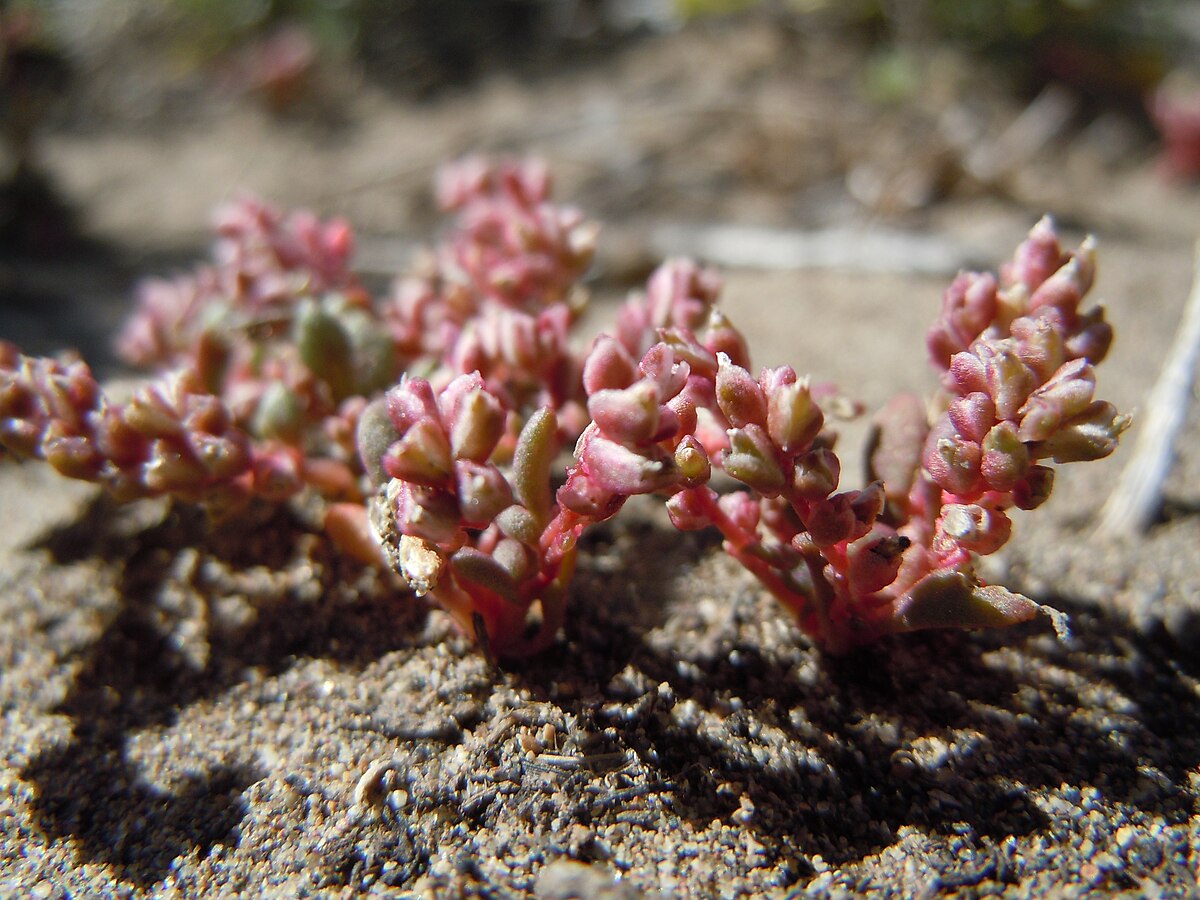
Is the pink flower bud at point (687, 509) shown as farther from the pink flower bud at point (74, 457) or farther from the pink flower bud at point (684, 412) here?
the pink flower bud at point (74, 457)

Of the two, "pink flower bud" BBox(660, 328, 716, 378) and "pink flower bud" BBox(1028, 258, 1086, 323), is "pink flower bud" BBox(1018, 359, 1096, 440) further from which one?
"pink flower bud" BBox(660, 328, 716, 378)

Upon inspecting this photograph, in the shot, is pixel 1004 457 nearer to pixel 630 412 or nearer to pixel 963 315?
pixel 963 315

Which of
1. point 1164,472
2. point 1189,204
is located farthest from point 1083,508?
point 1189,204

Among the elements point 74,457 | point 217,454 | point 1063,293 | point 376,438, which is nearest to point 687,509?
point 376,438

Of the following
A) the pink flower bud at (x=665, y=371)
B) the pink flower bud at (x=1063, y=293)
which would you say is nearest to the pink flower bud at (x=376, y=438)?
the pink flower bud at (x=665, y=371)

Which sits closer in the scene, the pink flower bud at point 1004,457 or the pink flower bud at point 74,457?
the pink flower bud at point 1004,457

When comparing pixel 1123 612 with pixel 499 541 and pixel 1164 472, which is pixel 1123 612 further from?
pixel 499 541
